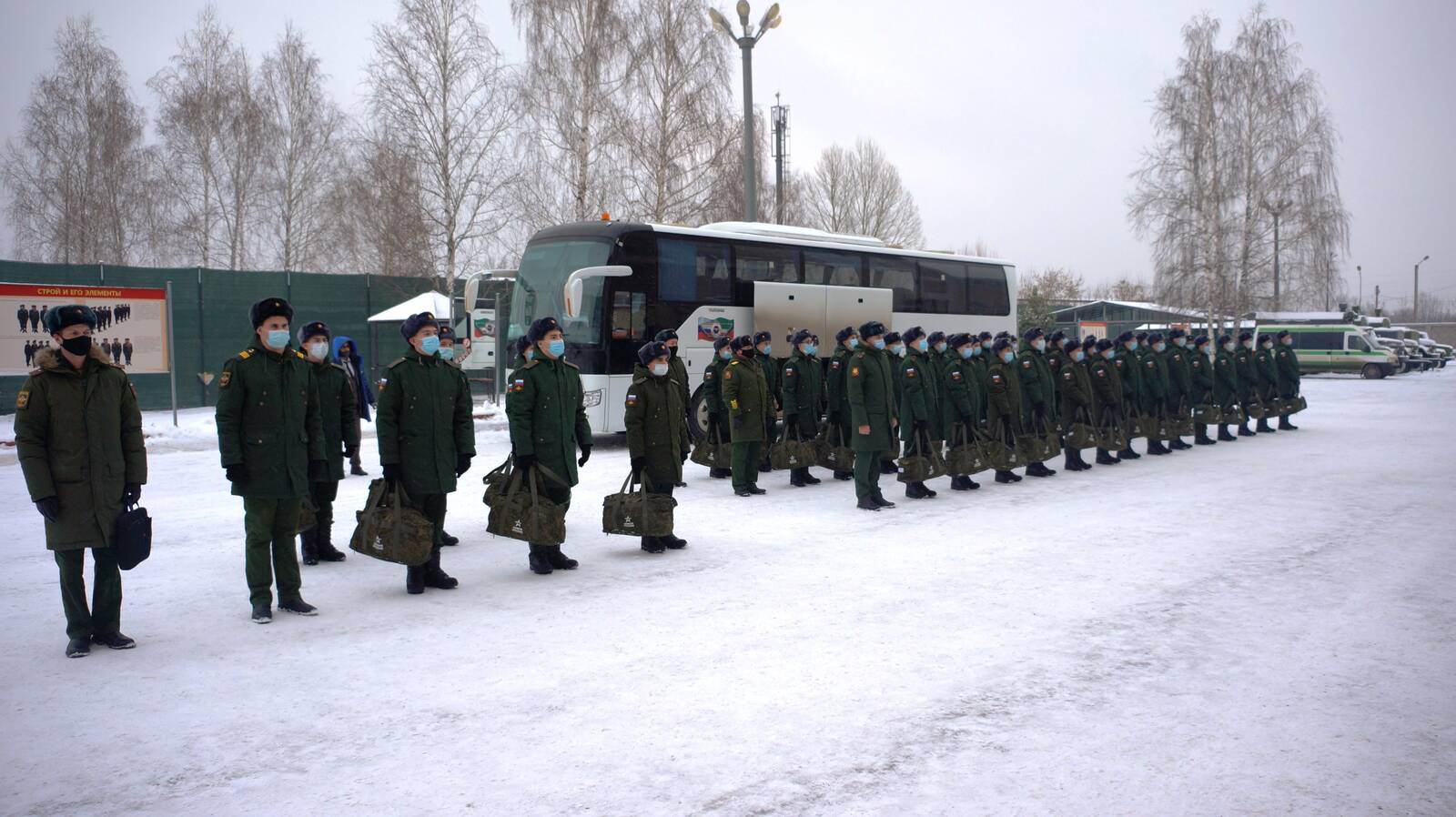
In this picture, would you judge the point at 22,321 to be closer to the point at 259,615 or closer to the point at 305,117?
the point at 259,615

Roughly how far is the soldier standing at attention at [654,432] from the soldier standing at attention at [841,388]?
12.9 ft

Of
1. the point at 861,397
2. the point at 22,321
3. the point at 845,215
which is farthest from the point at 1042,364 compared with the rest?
the point at 845,215

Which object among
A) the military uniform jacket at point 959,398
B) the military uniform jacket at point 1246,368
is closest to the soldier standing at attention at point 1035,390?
the military uniform jacket at point 959,398

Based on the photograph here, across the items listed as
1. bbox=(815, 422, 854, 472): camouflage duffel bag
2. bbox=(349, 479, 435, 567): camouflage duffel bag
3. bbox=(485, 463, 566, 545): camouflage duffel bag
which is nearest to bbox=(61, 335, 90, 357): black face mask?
bbox=(349, 479, 435, 567): camouflage duffel bag

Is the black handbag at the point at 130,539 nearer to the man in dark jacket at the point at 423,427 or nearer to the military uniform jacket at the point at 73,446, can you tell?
the military uniform jacket at the point at 73,446

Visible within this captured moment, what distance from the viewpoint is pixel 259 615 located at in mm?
6234

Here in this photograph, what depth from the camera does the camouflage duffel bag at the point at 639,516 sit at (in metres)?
8.10

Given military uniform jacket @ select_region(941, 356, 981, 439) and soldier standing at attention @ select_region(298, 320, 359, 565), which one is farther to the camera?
military uniform jacket @ select_region(941, 356, 981, 439)

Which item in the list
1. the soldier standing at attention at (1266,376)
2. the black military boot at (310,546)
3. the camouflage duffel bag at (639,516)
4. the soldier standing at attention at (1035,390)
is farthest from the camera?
the soldier standing at attention at (1266,376)

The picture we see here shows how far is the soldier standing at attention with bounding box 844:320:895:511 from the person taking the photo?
10.4 meters

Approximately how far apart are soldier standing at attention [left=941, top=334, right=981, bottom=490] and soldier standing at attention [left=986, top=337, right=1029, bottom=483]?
0.35 m

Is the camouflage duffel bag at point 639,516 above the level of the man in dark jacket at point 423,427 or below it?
below

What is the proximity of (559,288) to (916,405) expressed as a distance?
6967 millimetres

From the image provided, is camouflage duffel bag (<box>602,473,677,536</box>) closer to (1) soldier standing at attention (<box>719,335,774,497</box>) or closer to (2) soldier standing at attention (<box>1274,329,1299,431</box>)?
(1) soldier standing at attention (<box>719,335,774,497</box>)
